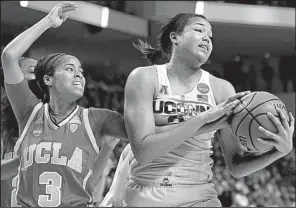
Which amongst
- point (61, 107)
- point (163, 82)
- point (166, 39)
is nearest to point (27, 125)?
point (61, 107)

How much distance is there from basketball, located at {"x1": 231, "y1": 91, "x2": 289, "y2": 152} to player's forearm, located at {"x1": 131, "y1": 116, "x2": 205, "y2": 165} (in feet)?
0.47

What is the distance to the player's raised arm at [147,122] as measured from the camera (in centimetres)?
196

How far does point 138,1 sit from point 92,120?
8099 millimetres

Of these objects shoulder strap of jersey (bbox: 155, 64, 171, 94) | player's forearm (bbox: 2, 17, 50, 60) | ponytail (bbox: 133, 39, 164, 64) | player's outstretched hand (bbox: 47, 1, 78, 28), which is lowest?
shoulder strap of jersey (bbox: 155, 64, 171, 94)

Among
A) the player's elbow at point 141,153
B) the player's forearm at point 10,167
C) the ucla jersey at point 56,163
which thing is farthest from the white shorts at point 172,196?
the player's forearm at point 10,167

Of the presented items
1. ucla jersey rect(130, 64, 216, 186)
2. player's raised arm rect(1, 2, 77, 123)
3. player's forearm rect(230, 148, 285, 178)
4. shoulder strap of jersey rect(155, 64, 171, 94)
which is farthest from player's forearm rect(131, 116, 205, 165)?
player's raised arm rect(1, 2, 77, 123)

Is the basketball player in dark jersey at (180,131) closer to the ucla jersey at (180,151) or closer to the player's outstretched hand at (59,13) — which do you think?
the ucla jersey at (180,151)

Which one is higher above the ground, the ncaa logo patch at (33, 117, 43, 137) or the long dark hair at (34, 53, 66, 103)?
the long dark hair at (34, 53, 66, 103)

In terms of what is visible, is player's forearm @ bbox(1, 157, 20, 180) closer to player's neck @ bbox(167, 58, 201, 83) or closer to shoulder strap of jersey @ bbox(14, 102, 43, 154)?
shoulder strap of jersey @ bbox(14, 102, 43, 154)

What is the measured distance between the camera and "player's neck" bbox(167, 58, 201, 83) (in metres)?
2.24

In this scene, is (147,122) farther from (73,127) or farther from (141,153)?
(73,127)

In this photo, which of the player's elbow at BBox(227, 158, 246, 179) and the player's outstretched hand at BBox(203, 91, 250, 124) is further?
the player's elbow at BBox(227, 158, 246, 179)

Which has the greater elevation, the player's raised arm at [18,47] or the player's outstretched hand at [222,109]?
the player's raised arm at [18,47]

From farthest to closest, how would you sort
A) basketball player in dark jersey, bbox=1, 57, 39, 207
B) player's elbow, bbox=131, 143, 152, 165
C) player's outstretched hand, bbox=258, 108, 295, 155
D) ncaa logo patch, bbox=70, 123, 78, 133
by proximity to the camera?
basketball player in dark jersey, bbox=1, 57, 39, 207
ncaa logo patch, bbox=70, 123, 78, 133
player's elbow, bbox=131, 143, 152, 165
player's outstretched hand, bbox=258, 108, 295, 155
